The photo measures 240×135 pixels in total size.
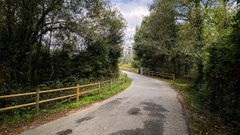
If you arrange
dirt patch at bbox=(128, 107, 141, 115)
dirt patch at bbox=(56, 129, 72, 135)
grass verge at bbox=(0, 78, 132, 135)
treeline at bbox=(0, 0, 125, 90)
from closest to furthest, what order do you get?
1. dirt patch at bbox=(56, 129, 72, 135)
2. grass verge at bbox=(0, 78, 132, 135)
3. dirt patch at bbox=(128, 107, 141, 115)
4. treeline at bbox=(0, 0, 125, 90)

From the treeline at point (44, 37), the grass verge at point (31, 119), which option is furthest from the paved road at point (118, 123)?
the treeline at point (44, 37)

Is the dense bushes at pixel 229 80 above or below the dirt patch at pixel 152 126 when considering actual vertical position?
above

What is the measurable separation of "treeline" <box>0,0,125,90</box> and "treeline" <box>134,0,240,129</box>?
22.0 feet

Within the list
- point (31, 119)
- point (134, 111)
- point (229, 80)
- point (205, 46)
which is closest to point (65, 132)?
point (31, 119)

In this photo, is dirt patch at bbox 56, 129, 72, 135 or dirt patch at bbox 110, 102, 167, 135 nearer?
dirt patch at bbox 56, 129, 72, 135

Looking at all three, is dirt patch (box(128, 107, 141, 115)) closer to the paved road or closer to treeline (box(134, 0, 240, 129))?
the paved road

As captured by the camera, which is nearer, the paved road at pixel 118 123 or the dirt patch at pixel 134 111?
the paved road at pixel 118 123

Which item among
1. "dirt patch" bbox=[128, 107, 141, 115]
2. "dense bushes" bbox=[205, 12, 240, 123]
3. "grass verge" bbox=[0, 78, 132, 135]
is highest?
"dense bushes" bbox=[205, 12, 240, 123]

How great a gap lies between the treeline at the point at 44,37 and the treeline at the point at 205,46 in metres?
6.70

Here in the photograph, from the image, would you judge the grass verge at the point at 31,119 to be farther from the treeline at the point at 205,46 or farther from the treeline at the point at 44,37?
the treeline at the point at 205,46

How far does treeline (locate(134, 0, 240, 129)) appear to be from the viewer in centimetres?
666

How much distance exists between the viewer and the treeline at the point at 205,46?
6656 millimetres

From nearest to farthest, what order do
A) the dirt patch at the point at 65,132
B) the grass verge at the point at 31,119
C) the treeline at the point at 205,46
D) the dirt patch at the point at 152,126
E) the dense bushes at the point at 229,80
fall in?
the dirt patch at the point at 65,132 < the dirt patch at the point at 152,126 < the grass verge at the point at 31,119 < the dense bushes at the point at 229,80 < the treeline at the point at 205,46

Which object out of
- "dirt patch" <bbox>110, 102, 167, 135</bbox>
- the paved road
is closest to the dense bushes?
the paved road
